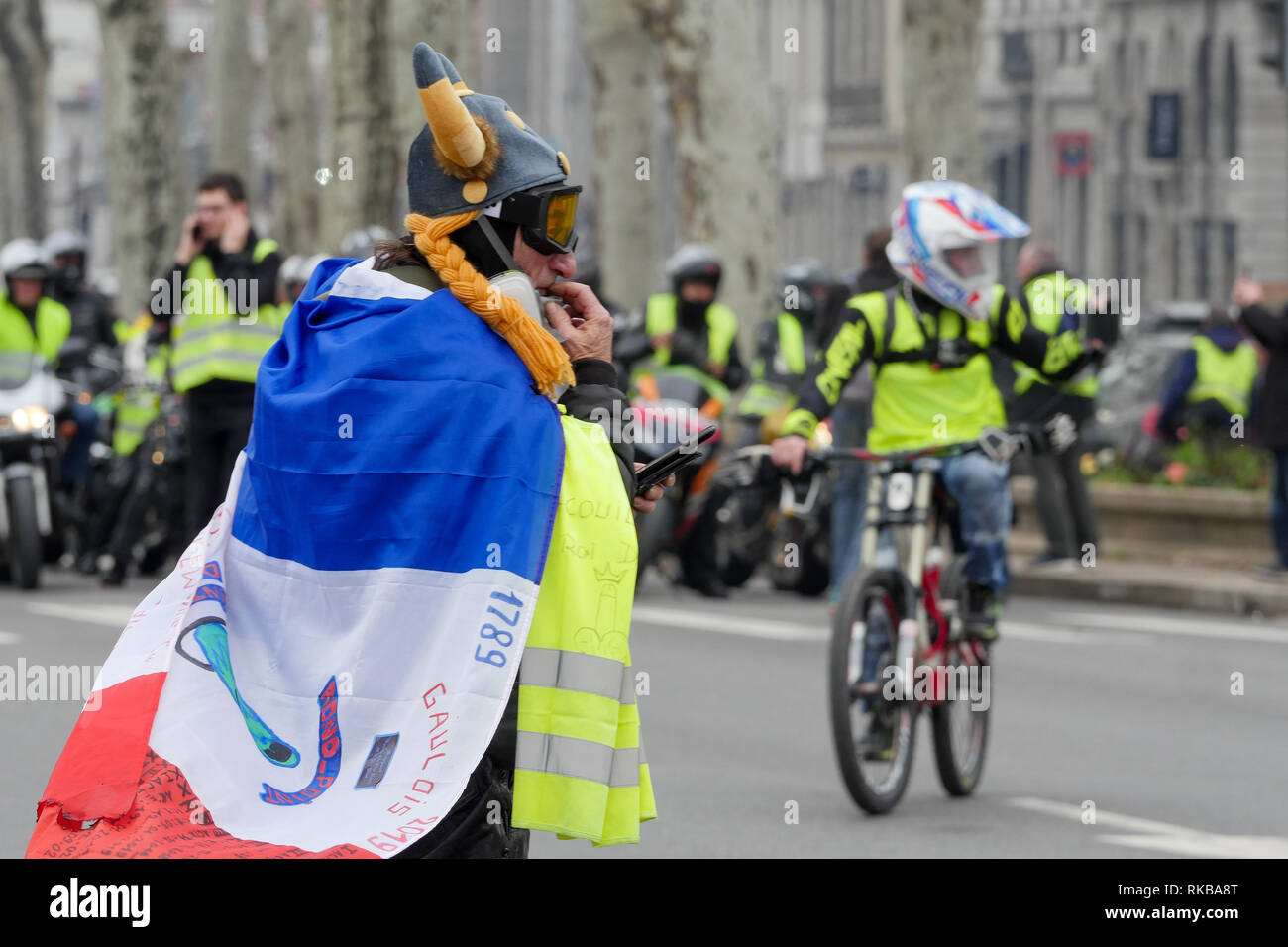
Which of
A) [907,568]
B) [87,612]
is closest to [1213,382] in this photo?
[87,612]

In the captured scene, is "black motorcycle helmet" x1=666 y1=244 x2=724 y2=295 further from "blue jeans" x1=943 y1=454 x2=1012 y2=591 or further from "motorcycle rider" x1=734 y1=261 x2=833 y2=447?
"blue jeans" x1=943 y1=454 x2=1012 y2=591

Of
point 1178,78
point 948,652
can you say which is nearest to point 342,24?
point 948,652

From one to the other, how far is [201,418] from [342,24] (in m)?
15.1

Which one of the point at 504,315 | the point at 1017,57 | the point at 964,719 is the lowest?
the point at 964,719

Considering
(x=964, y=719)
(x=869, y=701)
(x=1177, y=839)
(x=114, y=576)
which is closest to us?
(x=1177, y=839)

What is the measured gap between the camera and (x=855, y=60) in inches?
2504

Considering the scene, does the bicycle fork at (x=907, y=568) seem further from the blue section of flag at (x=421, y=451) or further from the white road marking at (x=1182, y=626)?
the white road marking at (x=1182, y=626)

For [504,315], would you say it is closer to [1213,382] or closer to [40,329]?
[40,329]

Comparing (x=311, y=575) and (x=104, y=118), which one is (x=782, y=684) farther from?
(x=104, y=118)

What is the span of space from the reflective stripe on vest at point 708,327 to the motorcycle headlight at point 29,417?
3.65m

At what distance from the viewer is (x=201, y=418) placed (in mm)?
11836

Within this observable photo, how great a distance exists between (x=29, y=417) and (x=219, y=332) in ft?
12.1

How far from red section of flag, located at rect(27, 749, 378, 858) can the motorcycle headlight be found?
1119 centimetres

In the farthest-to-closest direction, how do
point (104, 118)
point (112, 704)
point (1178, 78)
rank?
Result: point (1178, 78) < point (104, 118) < point (112, 704)
